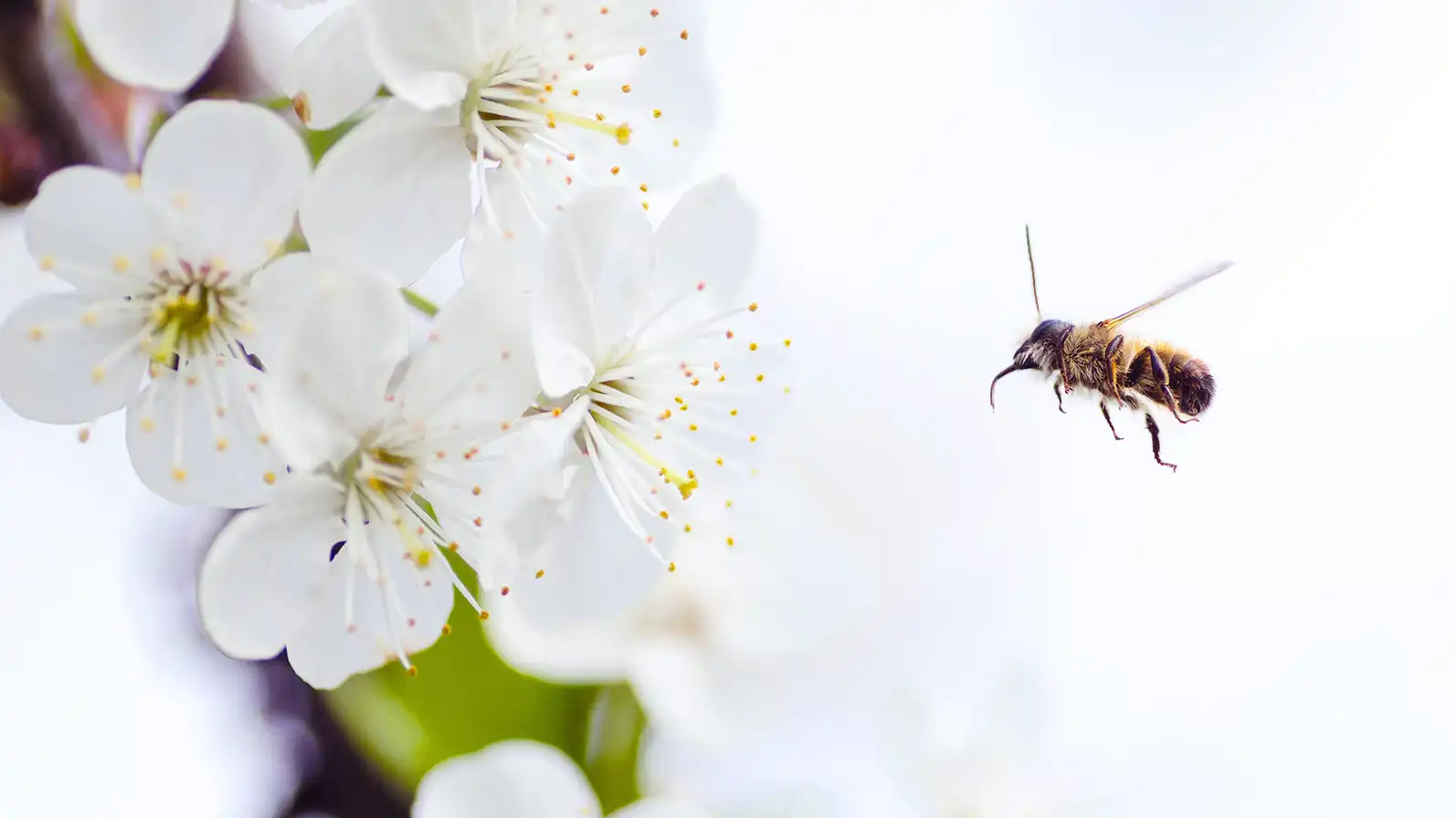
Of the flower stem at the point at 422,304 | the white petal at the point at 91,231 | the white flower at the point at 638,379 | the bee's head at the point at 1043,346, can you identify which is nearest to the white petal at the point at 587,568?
the white flower at the point at 638,379

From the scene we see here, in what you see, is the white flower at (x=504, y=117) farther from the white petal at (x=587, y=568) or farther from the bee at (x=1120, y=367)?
the bee at (x=1120, y=367)

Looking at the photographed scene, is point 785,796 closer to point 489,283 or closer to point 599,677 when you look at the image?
point 599,677

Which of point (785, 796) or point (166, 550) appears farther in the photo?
point (166, 550)

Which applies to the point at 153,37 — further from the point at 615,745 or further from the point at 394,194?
the point at 615,745

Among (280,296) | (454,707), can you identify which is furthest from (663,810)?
(280,296)

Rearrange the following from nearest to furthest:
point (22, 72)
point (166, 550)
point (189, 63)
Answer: point (189, 63) < point (22, 72) < point (166, 550)

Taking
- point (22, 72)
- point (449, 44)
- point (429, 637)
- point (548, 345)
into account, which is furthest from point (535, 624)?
point (22, 72)
